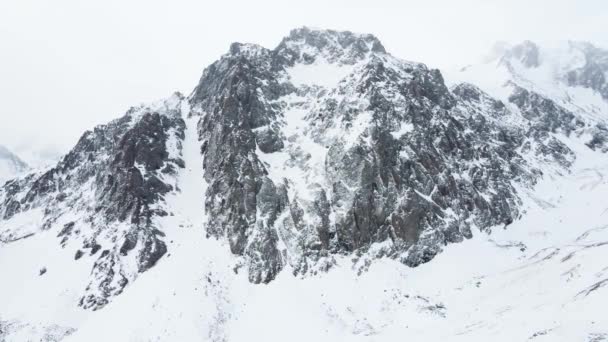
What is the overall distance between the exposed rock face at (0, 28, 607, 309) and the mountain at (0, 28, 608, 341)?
0.35 m

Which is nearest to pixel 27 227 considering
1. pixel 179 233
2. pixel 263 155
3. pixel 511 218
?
pixel 179 233

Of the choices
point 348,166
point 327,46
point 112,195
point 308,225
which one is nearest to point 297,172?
point 348,166

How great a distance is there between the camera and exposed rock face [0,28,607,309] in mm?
62938

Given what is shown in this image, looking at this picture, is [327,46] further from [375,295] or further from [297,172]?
[375,295]

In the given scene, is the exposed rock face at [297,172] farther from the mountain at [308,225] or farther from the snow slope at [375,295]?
the snow slope at [375,295]

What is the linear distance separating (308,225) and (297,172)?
12.8m

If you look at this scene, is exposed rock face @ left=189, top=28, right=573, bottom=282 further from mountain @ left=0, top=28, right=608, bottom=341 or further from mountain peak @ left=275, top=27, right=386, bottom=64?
mountain peak @ left=275, top=27, right=386, bottom=64

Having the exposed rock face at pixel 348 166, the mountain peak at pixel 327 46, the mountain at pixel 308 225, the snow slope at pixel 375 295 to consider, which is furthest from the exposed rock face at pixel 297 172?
the snow slope at pixel 375 295

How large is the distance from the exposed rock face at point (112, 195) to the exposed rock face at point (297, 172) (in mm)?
304

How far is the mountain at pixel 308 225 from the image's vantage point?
50.3 m

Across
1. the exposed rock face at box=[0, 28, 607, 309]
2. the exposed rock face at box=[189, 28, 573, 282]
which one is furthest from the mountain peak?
the exposed rock face at box=[189, 28, 573, 282]

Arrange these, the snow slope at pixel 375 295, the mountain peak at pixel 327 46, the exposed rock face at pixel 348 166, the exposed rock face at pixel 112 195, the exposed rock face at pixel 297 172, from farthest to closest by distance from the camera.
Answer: the mountain peak at pixel 327 46, the exposed rock face at pixel 112 195, the exposed rock face at pixel 297 172, the exposed rock face at pixel 348 166, the snow slope at pixel 375 295

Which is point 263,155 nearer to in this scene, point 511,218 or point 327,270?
point 327,270

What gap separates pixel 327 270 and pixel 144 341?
25.3 meters
